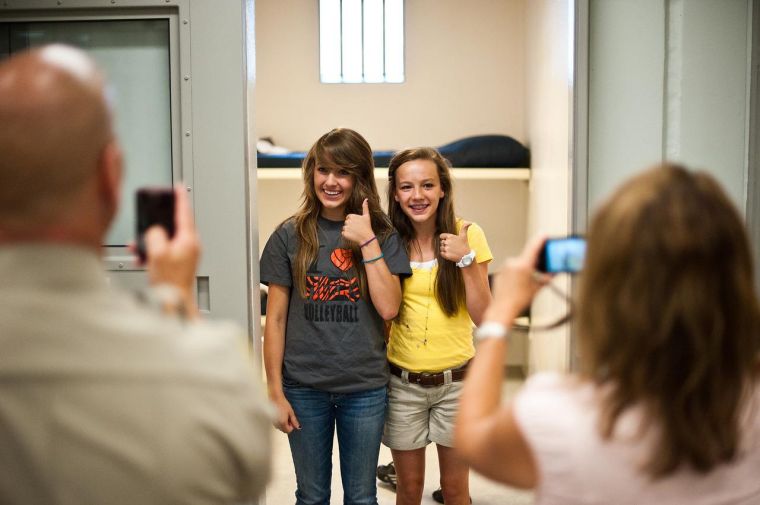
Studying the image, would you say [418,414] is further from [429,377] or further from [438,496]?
[438,496]

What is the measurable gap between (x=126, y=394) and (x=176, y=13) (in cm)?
167

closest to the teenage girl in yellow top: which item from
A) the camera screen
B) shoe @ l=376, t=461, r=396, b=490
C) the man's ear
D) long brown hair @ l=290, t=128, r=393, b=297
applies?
long brown hair @ l=290, t=128, r=393, b=297

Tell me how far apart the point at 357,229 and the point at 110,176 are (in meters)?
1.32

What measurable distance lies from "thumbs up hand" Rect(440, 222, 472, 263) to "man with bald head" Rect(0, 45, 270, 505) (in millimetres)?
1432

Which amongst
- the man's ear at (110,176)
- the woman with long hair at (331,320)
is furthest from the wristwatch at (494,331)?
the woman with long hair at (331,320)

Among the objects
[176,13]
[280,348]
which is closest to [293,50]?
[176,13]

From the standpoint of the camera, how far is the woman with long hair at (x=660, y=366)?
33.7 inches

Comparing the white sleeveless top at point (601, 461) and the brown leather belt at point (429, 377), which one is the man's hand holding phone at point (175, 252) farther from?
the brown leather belt at point (429, 377)

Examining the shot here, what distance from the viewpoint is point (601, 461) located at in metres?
0.88

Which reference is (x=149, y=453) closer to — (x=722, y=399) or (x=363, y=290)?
(x=722, y=399)

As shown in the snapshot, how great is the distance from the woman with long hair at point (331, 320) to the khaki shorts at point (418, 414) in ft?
0.24

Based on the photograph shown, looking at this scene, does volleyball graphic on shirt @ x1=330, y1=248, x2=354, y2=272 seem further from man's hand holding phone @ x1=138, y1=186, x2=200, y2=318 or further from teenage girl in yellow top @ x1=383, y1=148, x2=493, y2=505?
man's hand holding phone @ x1=138, y1=186, x2=200, y2=318

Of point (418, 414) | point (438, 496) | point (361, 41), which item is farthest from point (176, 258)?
point (361, 41)

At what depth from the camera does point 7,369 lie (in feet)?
2.40
